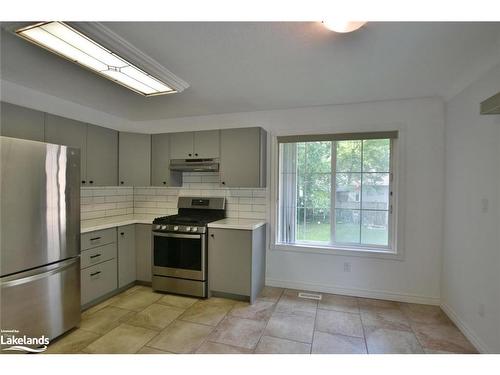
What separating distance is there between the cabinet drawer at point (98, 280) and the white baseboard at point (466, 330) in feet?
12.1

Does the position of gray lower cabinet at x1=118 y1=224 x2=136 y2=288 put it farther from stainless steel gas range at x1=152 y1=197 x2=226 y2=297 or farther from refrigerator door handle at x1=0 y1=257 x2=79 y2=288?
refrigerator door handle at x1=0 y1=257 x2=79 y2=288

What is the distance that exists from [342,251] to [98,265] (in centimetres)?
291

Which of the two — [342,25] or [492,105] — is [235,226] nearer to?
[342,25]

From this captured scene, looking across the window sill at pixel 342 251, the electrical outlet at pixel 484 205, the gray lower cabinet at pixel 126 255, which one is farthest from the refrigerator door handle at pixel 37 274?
the electrical outlet at pixel 484 205

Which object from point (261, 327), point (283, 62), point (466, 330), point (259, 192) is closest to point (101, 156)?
point (259, 192)

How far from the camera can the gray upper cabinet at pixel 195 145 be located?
3.25 m

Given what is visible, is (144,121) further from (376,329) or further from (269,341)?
(376,329)

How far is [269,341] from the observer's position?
215cm

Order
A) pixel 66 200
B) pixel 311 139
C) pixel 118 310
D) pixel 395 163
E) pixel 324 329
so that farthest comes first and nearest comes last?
pixel 311 139, pixel 395 163, pixel 118 310, pixel 324 329, pixel 66 200

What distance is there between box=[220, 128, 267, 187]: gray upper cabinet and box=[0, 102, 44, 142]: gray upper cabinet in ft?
6.16

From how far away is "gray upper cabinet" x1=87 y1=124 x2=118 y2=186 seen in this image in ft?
9.65

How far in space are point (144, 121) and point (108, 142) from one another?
0.93 m

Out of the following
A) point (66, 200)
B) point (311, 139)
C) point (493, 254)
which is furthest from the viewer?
point (311, 139)
